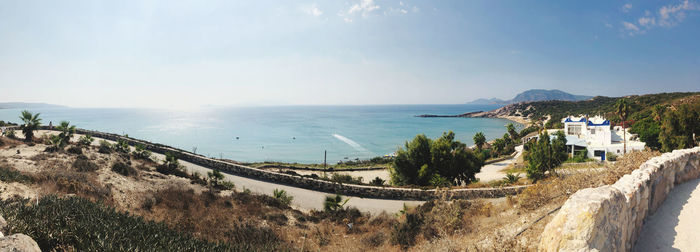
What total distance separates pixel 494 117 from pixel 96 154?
7032 inches

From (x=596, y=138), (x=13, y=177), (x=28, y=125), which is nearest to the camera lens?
(x=13, y=177)

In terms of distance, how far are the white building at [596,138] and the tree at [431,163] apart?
2370 centimetres

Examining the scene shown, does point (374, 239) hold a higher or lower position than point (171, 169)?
lower

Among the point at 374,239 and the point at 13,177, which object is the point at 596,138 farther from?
the point at 13,177

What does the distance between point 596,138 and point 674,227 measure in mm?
41742

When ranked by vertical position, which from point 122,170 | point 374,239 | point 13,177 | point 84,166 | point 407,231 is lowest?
point 374,239

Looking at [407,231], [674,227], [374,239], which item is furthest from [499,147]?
[674,227]

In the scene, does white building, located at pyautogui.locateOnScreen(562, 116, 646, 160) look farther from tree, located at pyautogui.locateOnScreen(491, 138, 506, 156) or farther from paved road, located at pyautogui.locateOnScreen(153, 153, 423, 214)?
paved road, located at pyautogui.locateOnScreen(153, 153, 423, 214)

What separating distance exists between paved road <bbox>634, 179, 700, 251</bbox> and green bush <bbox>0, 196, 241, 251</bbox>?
6762 millimetres

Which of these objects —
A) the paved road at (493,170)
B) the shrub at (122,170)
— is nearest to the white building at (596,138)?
the paved road at (493,170)

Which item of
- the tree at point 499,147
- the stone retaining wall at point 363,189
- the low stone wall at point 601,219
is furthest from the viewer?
the tree at point 499,147

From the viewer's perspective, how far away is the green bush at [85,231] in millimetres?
4051

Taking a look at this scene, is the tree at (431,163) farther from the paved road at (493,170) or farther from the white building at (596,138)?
the white building at (596,138)

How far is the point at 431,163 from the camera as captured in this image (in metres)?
21.4
